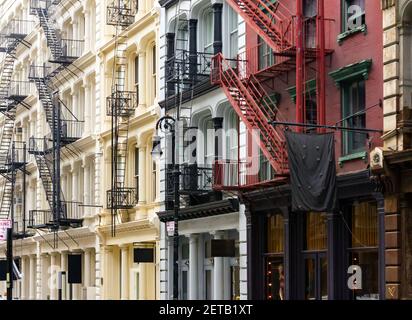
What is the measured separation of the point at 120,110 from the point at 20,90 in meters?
22.9

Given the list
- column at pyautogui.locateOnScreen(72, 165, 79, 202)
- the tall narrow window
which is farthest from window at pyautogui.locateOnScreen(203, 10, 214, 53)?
column at pyautogui.locateOnScreen(72, 165, 79, 202)

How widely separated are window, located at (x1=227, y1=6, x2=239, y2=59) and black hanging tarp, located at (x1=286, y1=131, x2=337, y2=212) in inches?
370

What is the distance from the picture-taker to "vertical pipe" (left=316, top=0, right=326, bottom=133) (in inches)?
855

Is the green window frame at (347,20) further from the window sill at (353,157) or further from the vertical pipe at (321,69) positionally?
the window sill at (353,157)

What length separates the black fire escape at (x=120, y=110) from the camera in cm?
3794

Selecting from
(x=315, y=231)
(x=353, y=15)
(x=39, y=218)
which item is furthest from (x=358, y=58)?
(x=39, y=218)

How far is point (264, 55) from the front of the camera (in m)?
26.2

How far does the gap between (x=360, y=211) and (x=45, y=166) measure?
30.7m

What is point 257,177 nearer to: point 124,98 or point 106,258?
point 124,98

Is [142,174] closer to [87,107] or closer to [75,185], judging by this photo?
[87,107]

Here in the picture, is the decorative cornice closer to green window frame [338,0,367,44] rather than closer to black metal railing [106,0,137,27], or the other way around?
green window frame [338,0,367,44]

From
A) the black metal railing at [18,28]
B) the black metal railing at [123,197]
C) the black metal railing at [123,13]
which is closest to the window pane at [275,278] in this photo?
the black metal railing at [123,197]

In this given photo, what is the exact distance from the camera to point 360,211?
20812mm
